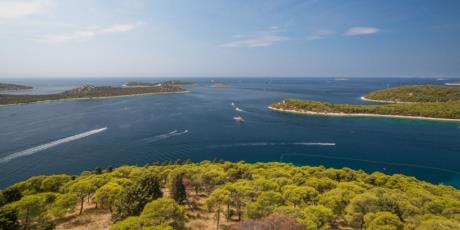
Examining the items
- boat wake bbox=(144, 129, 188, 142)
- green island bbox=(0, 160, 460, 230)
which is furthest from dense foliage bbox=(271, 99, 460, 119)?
green island bbox=(0, 160, 460, 230)

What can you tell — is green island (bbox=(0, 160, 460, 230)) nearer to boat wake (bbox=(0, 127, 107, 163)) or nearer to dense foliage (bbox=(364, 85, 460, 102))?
boat wake (bbox=(0, 127, 107, 163))

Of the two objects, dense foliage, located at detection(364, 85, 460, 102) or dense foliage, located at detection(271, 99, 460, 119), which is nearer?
dense foliage, located at detection(271, 99, 460, 119)

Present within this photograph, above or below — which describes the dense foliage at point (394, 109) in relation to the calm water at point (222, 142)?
above

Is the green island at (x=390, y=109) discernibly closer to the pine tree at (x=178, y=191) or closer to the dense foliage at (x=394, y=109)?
the dense foliage at (x=394, y=109)

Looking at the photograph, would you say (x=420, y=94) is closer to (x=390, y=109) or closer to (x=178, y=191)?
(x=390, y=109)

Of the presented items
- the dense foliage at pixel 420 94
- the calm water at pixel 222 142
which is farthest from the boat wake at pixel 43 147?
the dense foliage at pixel 420 94

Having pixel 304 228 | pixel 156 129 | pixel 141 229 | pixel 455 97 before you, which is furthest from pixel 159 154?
pixel 455 97
